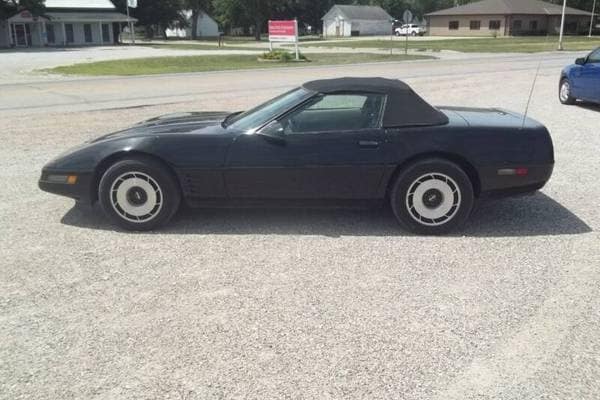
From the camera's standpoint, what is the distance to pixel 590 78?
41.2 ft

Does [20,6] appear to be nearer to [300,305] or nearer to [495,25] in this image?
[495,25]

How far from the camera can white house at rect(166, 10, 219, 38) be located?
8288cm

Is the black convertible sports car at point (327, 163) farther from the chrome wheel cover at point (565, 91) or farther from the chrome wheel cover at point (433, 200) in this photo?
the chrome wheel cover at point (565, 91)

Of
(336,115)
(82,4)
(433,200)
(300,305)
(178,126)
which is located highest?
(82,4)

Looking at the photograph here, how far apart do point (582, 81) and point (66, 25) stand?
5924 cm

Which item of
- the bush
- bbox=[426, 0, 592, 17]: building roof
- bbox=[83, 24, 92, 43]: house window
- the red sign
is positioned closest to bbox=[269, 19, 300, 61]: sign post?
the red sign

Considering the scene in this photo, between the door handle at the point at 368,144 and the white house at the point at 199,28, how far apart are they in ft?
266

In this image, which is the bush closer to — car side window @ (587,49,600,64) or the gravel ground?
car side window @ (587,49,600,64)

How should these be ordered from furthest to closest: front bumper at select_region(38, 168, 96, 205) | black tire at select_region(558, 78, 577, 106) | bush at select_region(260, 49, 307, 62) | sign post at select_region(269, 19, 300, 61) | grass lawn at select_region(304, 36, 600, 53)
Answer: grass lawn at select_region(304, 36, 600, 53) < sign post at select_region(269, 19, 300, 61) < bush at select_region(260, 49, 307, 62) < black tire at select_region(558, 78, 577, 106) < front bumper at select_region(38, 168, 96, 205)

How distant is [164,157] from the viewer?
16.3 feet

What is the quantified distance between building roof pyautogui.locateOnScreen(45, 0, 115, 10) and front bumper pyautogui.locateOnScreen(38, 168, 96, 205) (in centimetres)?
6518

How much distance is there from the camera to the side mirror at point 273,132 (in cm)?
493

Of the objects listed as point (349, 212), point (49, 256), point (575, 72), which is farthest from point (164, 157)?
point (575, 72)

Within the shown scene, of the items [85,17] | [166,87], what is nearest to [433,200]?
[166,87]
